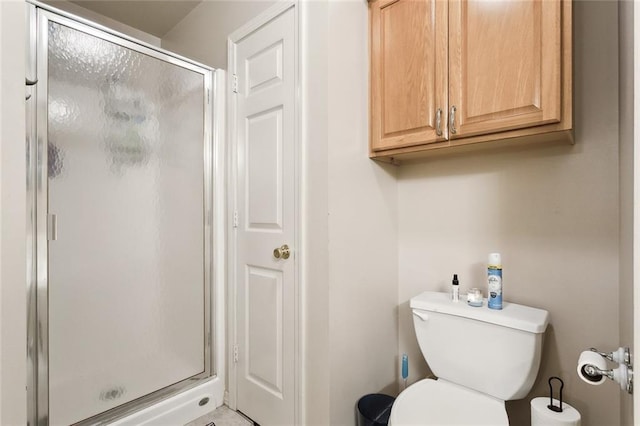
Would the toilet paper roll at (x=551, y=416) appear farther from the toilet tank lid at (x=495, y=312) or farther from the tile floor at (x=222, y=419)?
the tile floor at (x=222, y=419)

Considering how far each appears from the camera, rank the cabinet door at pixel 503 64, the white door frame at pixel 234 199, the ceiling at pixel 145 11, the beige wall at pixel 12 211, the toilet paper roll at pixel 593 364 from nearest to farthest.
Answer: the toilet paper roll at pixel 593 364
the beige wall at pixel 12 211
the cabinet door at pixel 503 64
the white door frame at pixel 234 199
the ceiling at pixel 145 11

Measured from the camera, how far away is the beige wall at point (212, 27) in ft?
5.50

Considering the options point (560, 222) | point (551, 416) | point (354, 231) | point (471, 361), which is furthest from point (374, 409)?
point (560, 222)

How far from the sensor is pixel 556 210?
1.25 metres

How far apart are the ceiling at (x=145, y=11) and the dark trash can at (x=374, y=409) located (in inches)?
92.7

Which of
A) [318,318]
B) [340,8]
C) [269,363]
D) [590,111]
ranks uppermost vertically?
[340,8]

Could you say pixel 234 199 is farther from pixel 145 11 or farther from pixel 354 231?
pixel 145 11

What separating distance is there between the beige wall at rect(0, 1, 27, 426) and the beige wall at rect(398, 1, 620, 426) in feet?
4.80

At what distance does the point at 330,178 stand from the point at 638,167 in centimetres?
94

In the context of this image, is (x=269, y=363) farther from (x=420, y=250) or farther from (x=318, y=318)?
(x=420, y=250)

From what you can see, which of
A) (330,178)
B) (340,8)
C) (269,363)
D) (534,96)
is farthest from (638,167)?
(269,363)

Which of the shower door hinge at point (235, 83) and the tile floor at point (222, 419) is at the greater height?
the shower door hinge at point (235, 83)

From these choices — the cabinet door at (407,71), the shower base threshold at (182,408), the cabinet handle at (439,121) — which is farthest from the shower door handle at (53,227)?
the cabinet handle at (439,121)

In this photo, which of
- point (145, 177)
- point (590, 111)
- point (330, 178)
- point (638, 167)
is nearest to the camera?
point (638, 167)
